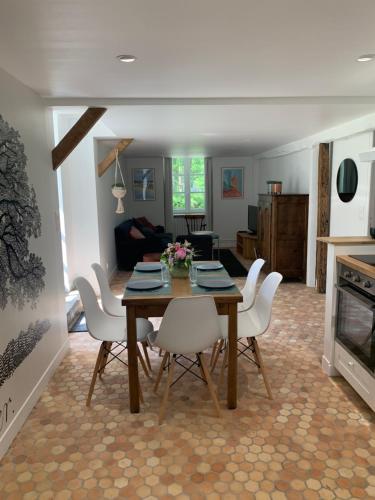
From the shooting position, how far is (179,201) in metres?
9.89

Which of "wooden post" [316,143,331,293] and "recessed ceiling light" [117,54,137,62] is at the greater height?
"recessed ceiling light" [117,54,137,62]

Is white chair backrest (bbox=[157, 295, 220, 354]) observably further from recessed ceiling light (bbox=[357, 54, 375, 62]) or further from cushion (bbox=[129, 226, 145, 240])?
cushion (bbox=[129, 226, 145, 240])

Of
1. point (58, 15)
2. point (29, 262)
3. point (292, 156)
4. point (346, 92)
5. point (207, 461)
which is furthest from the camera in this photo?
point (292, 156)

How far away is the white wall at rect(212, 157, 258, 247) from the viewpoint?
382 inches

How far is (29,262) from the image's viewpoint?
109 inches

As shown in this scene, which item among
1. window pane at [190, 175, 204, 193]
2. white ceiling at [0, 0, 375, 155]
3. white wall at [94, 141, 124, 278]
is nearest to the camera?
white ceiling at [0, 0, 375, 155]

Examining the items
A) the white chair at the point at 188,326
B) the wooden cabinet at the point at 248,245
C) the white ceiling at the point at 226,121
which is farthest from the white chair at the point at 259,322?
the wooden cabinet at the point at 248,245

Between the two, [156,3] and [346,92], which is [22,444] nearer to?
[156,3]

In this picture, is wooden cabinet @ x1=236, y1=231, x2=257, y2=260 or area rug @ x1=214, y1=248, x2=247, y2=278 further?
wooden cabinet @ x1=236, y1=231, x2=257, y2=260

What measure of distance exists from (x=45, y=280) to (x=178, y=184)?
700 centimetres

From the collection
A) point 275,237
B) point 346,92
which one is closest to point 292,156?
point 275,237

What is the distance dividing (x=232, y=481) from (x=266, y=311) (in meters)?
1.21

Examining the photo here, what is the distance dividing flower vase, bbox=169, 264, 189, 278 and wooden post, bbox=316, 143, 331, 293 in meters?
2.86

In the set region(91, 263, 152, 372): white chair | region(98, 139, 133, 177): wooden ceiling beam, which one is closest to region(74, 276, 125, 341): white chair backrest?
→ region(91, 263, 152, 372): white chair
